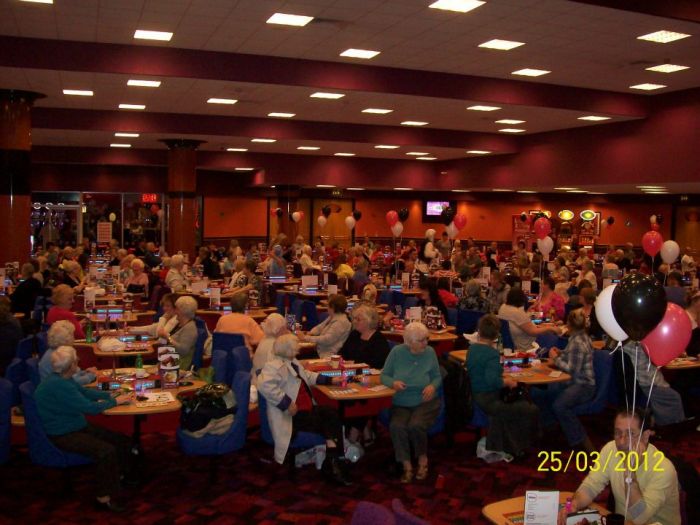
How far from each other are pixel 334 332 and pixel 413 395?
5.34 feet

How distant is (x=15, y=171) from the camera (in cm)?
1162

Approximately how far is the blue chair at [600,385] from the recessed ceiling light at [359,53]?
4.96m

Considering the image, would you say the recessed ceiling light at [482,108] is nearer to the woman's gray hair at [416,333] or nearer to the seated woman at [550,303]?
the seated woman at [550,303]

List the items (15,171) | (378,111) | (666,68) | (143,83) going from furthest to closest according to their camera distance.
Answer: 1. (378,111)
2. (15,171)
3. (143,83)
4. (666,68)

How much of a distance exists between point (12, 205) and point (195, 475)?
739cm

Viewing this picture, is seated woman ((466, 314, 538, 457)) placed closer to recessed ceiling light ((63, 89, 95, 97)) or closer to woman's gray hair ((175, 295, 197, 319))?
woman's gray hair ((175, 295, 197, 319))

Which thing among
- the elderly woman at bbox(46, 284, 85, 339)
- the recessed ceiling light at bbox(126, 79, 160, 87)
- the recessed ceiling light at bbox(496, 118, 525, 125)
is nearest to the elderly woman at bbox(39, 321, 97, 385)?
the elderly woman at bbox(46, 284, 85, 339)

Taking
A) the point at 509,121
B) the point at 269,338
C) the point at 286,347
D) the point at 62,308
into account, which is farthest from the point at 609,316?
the point at 509,121

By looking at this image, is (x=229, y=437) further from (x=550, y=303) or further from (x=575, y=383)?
(x=550, y=303)

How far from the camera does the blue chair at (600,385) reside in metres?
6.81

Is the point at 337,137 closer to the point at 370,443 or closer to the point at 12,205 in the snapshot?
the point at 12,205

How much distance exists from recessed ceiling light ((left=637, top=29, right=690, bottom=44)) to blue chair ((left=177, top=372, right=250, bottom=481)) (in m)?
5.98

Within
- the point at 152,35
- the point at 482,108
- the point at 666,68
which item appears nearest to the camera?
the point at 152,35

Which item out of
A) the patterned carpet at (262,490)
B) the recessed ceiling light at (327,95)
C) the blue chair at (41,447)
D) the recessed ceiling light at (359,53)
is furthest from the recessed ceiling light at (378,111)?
the blue chair at (41,447)
